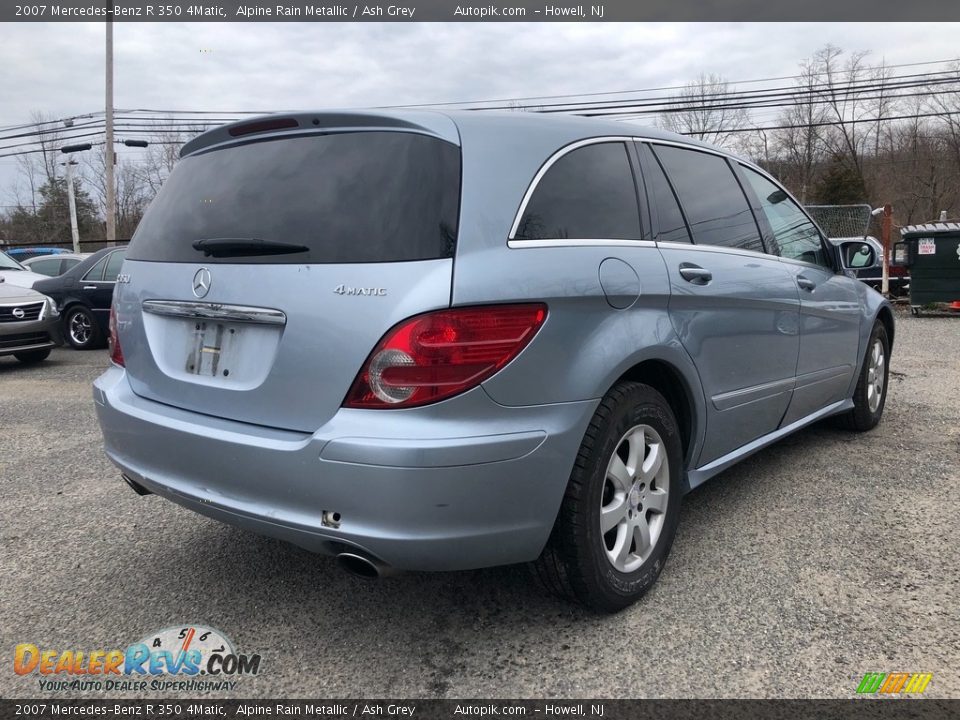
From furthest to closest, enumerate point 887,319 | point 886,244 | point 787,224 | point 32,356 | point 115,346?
point 886,244, point 32,356, point 887,319, point 787,224, point 115,346

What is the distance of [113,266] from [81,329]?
1.03 meters

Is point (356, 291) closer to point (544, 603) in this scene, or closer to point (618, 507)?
point (618, 507)

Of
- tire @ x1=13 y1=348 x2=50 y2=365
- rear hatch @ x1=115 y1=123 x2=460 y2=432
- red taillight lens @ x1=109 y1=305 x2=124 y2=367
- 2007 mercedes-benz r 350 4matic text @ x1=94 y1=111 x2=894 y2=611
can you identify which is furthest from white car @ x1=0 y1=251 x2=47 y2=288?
rear hatch @ x1=115 y1=123 x2=460 y2=432

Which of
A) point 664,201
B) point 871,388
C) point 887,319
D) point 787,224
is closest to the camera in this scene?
point 664,201

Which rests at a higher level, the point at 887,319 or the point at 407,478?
the point at 887,319

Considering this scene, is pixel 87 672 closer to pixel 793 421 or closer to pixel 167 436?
pixel 167 436

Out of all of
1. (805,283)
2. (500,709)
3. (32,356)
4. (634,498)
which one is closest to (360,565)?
(500,709)

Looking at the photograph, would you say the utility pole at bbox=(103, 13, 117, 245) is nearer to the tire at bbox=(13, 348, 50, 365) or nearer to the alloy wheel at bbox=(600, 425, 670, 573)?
the tire at bbox=(13, 348, 50, 365)

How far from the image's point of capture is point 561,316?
2191mm

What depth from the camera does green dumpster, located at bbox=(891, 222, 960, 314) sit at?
12.7 m

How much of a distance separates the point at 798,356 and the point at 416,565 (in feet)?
8.17

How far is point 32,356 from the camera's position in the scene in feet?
31.2

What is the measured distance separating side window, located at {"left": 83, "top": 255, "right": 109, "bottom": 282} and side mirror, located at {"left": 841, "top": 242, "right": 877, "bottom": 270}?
9.90 m

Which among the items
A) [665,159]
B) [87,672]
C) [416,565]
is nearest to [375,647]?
[416,565]
